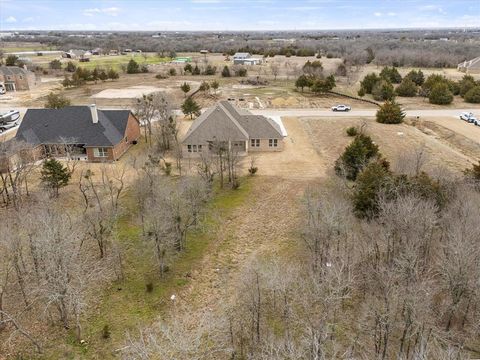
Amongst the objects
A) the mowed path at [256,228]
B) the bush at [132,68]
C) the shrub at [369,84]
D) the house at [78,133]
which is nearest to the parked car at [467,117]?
→ the shrub at [369,84]

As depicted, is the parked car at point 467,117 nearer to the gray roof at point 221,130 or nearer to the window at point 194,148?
the gray roof at point 221,130

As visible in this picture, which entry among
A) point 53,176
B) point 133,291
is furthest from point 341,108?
point 133,291

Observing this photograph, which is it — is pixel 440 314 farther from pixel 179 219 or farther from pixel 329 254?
pixel 179 219

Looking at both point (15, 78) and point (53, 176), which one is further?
point (15, 78)

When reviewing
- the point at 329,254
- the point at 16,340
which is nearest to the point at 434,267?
the point at 329,254

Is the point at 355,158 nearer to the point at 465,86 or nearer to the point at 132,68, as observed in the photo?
the point at 465,86

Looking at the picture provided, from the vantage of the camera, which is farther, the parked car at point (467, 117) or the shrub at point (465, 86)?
the shrub at point (465, 86)
